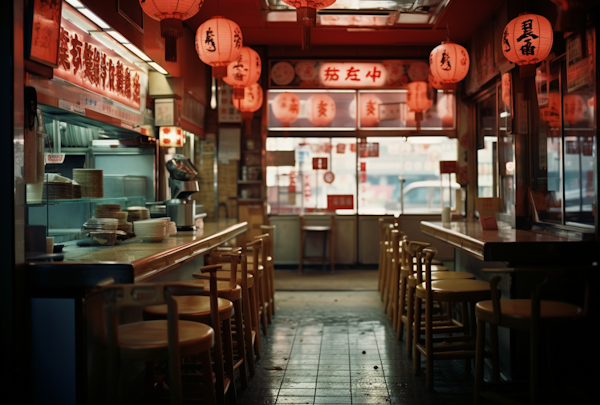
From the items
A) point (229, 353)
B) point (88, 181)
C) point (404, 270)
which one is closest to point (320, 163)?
point (404, 270)

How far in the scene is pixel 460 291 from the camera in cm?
334

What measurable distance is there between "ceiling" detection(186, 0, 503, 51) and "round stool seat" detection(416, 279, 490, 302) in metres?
4.01

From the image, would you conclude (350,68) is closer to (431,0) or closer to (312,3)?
(431,0)

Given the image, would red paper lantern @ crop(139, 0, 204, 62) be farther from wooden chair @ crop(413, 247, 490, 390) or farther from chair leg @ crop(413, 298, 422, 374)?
chair leg @ crop(413, 298, 422, 374)

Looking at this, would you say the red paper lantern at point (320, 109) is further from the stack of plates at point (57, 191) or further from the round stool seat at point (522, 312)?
the round stool seat at point (522, 312)

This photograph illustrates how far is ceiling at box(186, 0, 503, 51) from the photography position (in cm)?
634

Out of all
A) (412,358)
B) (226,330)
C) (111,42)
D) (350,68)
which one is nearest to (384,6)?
(350,68)

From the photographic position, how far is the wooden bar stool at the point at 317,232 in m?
8.20

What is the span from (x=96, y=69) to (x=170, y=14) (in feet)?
2.74

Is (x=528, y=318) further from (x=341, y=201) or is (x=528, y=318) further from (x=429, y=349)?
(x=341, y=201)

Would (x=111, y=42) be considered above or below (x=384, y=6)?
below

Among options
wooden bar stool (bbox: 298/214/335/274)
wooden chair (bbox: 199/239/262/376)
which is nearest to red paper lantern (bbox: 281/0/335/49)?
wooden chair (bbox: 199/239/262/376)

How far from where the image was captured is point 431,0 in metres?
6.13

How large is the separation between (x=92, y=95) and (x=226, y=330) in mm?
2214
